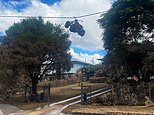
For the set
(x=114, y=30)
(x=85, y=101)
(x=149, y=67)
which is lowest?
(x=85, y=101)

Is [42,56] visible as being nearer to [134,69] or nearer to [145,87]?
[134,69]

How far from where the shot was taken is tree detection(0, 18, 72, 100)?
4259 cm

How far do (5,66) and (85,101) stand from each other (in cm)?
1190

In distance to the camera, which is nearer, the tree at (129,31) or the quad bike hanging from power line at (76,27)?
the quad bike hanging from power line at (76,27)

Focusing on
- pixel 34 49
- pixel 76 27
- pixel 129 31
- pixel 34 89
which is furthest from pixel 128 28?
pixel 76 27

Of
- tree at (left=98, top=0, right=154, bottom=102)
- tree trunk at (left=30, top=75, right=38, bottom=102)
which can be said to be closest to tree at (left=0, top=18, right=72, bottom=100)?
tree trunk at (left=30, top=75, right=38, bottom=102)

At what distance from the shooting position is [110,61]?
134 feet

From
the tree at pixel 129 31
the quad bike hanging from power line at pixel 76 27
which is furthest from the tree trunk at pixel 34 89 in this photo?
the quad bike hanging from power line at pixel 76 27

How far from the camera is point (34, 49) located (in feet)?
141

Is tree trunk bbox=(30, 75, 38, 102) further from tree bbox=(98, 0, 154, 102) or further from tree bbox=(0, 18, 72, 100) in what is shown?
tree bbox=(98, 0, 154, 102)

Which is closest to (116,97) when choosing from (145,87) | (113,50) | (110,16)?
(145,87)

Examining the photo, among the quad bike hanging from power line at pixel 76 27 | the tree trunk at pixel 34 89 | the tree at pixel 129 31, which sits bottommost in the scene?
the tree trunk at pixel 34 89

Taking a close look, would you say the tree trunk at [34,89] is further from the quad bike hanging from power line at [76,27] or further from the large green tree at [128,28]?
the quad bike hanging from power line at [76,27]

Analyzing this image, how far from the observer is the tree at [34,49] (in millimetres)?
42594
